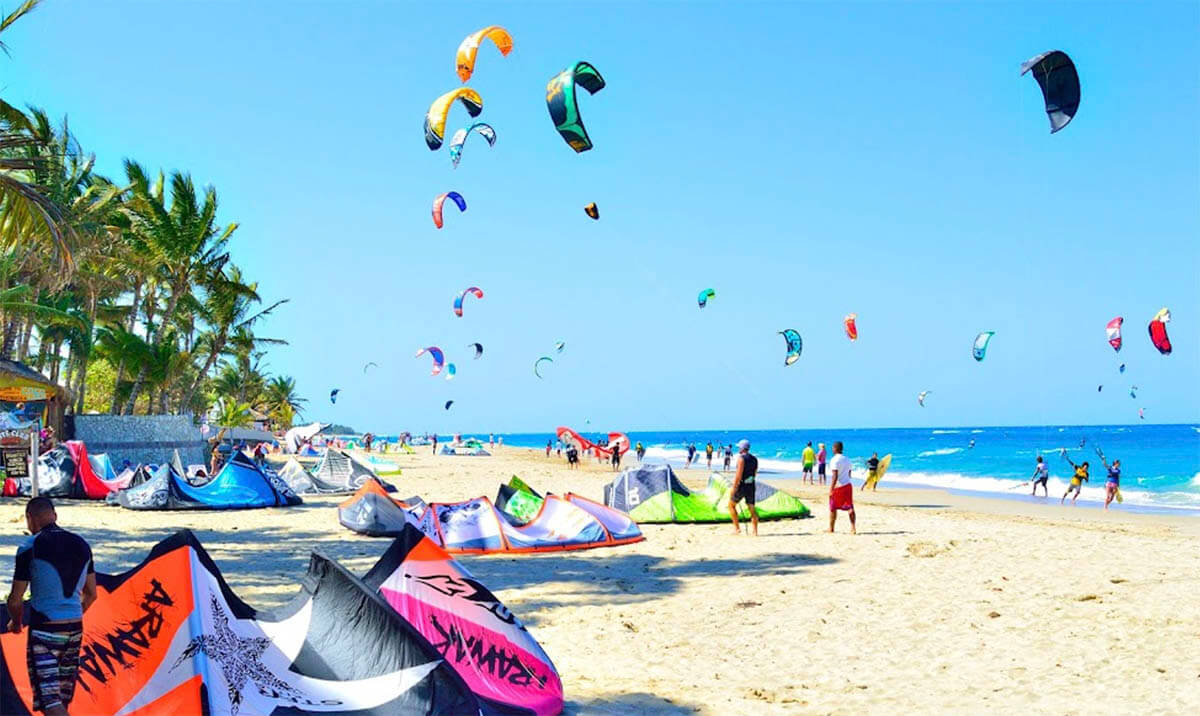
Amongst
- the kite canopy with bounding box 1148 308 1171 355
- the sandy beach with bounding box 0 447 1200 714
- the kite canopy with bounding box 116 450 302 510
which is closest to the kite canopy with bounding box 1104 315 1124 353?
the kite canopy with bounding box 1148 308 1171 355

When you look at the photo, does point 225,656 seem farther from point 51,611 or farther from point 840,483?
point 840,483

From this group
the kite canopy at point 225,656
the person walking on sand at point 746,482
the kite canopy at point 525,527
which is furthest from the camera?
the person walking on sand at point 746,482

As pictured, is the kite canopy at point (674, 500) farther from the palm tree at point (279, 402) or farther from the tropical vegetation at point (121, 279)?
the palm tree at point (279, 402)

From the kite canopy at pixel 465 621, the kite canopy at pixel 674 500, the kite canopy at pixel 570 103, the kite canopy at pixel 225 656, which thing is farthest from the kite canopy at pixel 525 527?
the kite canopy at pixel 225 656

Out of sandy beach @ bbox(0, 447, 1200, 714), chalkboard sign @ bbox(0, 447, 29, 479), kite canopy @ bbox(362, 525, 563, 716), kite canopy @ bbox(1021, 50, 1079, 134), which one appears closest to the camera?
kite canopy @ bbox(362, 525, 563, 716)

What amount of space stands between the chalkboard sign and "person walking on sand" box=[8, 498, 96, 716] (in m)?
10.1

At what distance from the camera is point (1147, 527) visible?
66.3 feet

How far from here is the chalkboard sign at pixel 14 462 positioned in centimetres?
1327

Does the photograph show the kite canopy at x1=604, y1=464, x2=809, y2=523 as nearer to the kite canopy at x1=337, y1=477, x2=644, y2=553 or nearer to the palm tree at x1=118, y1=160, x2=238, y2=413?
the kite canopy at x1=337, y1=477, x2=644, y2=553

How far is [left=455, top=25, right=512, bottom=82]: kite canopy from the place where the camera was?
1504 cm

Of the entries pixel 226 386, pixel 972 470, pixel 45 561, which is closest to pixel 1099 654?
pixel 45 561

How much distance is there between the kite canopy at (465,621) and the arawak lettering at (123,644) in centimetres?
129

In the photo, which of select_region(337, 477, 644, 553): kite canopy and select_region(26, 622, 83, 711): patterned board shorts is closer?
select_region(26, 622, 83, 711): patterned board shorts

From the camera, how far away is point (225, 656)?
4980 millimetres
